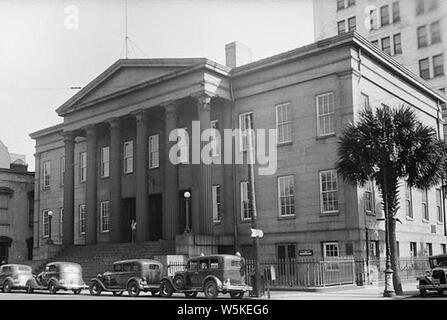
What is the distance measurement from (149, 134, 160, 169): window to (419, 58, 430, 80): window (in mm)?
18429

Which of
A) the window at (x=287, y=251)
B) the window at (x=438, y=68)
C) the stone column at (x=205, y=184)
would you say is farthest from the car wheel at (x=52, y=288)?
the window at (x=438, y=68)

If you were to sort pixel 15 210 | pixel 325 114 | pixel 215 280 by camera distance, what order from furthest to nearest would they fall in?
pixel 15 210 < pixel 325 114 < pixel 215 280

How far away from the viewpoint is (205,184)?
114 ft

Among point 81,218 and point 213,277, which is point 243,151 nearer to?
point 213,277

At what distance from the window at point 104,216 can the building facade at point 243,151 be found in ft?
0.24

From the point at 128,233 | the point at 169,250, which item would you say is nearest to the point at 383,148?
the point at 169,250

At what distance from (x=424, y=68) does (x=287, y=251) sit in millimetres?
17673

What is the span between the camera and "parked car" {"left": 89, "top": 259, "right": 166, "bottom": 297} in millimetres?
26659

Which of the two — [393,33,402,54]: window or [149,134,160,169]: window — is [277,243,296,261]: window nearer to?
[149,134,160,169]: window

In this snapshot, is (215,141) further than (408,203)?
Yes

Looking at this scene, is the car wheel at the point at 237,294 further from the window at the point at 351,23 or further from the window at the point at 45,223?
the window at the point at 45,223

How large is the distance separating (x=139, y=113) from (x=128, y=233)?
29.1 feet

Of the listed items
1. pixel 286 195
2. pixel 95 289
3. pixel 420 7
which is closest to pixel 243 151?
pixel 286 195

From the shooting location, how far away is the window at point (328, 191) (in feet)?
105
